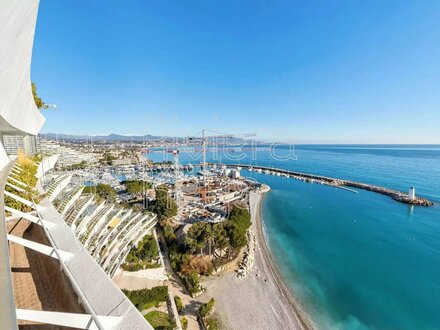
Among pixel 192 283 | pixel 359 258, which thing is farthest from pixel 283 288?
pixel 359 258

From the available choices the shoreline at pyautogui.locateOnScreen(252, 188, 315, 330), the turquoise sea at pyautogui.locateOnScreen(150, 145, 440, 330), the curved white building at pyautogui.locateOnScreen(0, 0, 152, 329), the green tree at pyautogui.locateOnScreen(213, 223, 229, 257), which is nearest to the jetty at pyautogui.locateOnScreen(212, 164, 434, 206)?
the turquoise sea at pyautogui.locateOnScreen(150, 145, 440, 330)

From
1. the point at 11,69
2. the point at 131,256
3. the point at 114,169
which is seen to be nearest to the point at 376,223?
the point at 131,256

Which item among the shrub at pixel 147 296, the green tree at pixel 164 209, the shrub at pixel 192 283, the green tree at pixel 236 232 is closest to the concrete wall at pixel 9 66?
the shrub at pixel 147 296

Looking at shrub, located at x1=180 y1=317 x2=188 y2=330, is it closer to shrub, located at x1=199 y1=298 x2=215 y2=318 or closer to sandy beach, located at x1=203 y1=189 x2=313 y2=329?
shrub, located at x1=199 y1=298 x2=215 y2=318

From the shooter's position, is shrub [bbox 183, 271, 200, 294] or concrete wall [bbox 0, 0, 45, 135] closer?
concrete wall [bbox 0, 0, 45, 135]

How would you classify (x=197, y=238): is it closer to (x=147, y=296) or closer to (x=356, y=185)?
(x=147, y=296)

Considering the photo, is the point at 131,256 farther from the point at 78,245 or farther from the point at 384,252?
the point at 384,252
